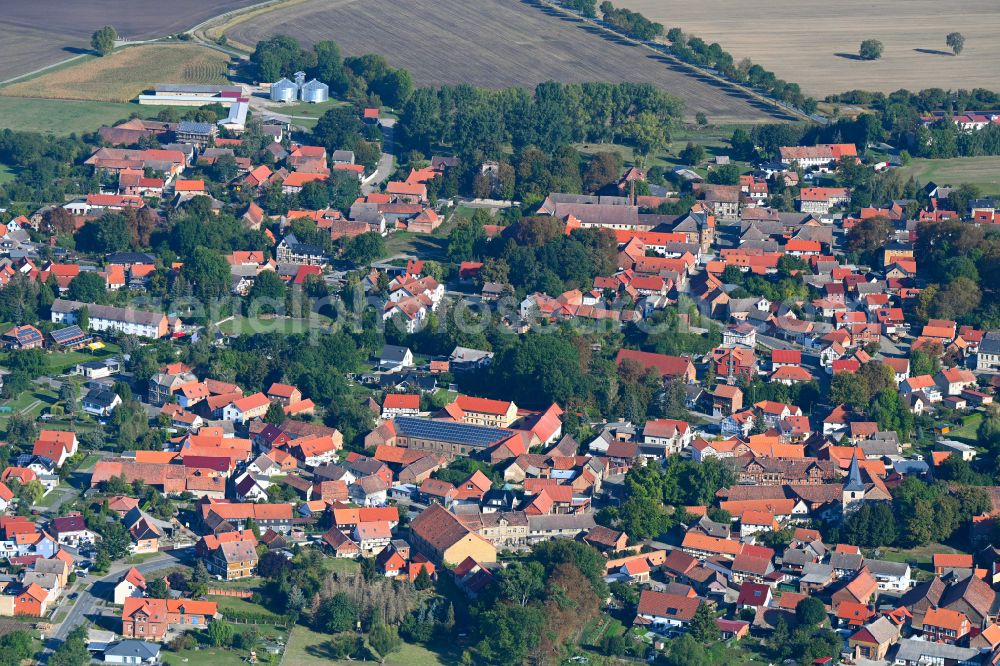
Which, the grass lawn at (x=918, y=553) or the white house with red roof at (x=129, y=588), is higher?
the white house with red roof at (x=129, y=588)

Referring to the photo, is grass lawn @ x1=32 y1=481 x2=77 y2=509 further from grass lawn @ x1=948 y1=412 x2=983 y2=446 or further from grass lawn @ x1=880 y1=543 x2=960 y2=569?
grass lawn @ x1=948 y1=412 x2=983 y2=446

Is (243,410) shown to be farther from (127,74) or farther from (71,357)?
(127,74)

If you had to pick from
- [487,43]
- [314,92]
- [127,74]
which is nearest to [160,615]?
[314,92]

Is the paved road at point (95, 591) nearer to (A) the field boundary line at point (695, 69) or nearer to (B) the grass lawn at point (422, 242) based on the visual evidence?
(B) the grass lawn at point (422, 242)

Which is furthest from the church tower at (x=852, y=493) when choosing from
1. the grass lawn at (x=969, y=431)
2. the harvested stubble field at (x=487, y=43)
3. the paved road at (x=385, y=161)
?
the harvested stubble field at (x=487, y=43)

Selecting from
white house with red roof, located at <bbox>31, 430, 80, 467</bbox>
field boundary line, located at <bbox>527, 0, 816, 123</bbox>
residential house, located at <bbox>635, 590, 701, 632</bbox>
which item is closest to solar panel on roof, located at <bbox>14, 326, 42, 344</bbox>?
white house with red roof, located at <bbox>31, 430, 80, 467</bbox>

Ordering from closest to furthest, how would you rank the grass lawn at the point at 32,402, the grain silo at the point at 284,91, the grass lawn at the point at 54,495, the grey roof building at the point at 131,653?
the grey roof building at the point at 131,653 < the grass lawn at the point at 54,495 < the grass lawn at the point at 32,402 < the grain silo at the point at 284,91
